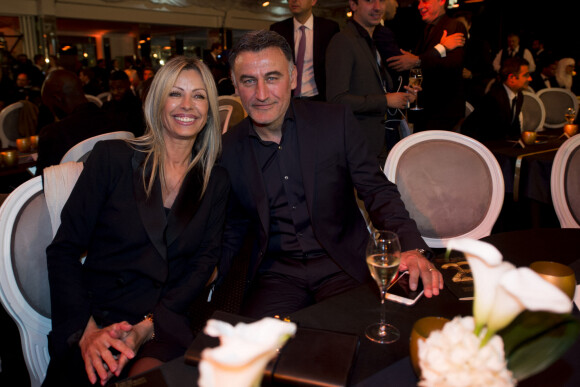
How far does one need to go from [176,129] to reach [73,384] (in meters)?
1.01

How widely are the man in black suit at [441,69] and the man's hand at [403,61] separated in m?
0.13

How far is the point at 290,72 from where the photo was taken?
6.64ft

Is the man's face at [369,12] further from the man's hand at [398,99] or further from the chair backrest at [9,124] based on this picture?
the chair backrest at [9,124]

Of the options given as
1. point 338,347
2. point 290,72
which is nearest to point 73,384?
point 338,347

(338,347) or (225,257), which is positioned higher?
(338,347)

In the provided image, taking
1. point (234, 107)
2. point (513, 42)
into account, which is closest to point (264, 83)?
point (234, 107)

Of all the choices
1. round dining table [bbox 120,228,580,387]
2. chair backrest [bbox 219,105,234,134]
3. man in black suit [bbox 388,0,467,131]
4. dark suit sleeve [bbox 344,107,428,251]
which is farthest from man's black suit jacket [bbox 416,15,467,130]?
round dining table [bbox 120,228,580,387]

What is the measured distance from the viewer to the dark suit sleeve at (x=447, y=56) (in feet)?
12.5

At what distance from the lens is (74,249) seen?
1.62 m

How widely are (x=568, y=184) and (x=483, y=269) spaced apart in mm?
1880

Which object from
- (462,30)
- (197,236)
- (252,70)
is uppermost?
(462,30)

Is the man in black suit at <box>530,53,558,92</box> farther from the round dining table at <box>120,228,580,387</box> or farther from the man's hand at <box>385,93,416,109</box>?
the round dining table at <box>120,228,580,387</box>

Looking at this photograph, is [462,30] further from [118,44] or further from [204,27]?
[118,44]

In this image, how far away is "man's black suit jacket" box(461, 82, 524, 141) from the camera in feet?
12.8
